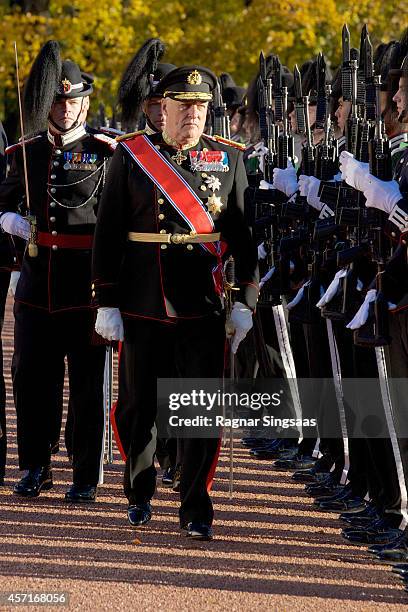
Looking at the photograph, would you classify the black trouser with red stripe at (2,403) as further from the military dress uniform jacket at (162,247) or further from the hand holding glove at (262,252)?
the hand holding glove at (262,252)

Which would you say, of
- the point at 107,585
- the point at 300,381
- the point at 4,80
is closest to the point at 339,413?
the point at 300,381

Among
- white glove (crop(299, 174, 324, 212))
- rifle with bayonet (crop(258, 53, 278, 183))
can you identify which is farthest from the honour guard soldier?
white glove (crop(299, 174, 324, 212))

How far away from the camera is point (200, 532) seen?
729 centimetres

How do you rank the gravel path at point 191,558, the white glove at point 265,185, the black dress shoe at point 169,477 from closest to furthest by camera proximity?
the gravel path at point 191,558
the black dress shoe at point 169,477
the white glove at point 265,185

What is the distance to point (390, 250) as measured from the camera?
6.89 m

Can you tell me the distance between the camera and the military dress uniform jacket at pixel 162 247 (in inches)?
290

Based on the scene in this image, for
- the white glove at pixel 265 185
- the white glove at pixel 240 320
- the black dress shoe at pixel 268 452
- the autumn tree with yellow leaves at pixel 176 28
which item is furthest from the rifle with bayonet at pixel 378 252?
the autumn tree with yellow leaves at pixel 176 28

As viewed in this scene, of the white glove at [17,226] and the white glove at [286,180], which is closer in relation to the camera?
the white glove at [17,226]

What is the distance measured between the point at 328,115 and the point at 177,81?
1509 millimetres

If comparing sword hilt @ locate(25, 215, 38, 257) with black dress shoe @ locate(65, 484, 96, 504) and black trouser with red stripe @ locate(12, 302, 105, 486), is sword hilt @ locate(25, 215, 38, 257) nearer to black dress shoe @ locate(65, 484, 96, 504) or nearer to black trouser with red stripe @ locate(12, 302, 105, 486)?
black trouser with red stripe @ locate(12, 302, 105, 486)

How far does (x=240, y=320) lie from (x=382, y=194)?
1050 mm

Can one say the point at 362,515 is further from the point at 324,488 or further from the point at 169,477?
the point at 169,477

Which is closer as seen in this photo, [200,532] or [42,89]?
[200,532]

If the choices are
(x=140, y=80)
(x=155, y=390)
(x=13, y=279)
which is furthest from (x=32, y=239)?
(x=140, y=80)
